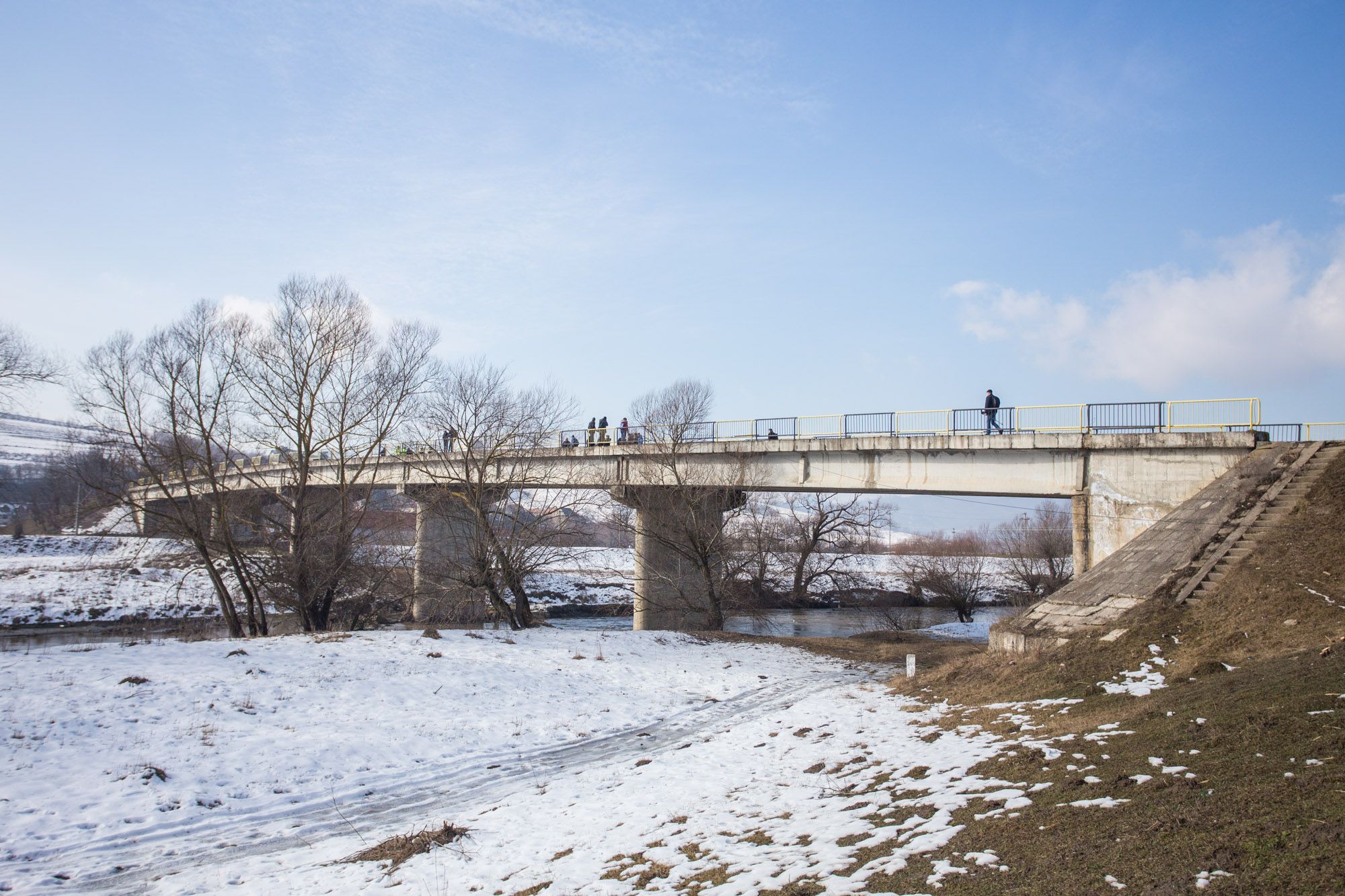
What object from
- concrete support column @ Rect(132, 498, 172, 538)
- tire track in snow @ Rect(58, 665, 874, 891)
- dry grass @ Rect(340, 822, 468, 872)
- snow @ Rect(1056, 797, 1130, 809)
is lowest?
tire track in snow @ Rect(58, 665, 874, 891)

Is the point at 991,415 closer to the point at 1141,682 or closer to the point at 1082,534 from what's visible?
the point at 1082,534

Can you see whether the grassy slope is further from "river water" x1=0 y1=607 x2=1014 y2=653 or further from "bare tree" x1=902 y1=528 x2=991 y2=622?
"bare tree" x1=902 y1=528 x2=991 y2=622

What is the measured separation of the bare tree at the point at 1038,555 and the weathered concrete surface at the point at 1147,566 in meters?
17.1

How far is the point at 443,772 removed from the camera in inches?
442

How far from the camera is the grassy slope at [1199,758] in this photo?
4.88 metres

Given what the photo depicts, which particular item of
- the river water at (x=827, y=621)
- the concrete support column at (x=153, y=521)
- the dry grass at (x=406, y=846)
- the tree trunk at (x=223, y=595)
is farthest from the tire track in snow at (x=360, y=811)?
the river water at (x=827, y=621)

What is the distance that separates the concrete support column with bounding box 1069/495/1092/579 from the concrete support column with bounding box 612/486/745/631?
35.4 feet

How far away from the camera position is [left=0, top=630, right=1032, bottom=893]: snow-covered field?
24.6ft

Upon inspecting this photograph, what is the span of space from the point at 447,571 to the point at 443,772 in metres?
15.6

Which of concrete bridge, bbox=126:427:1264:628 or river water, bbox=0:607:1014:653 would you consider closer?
concrete bridge, bbox=126:427:1264:628

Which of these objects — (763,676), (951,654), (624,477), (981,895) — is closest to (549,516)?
(624,477)

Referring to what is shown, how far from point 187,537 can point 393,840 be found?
1849 cm

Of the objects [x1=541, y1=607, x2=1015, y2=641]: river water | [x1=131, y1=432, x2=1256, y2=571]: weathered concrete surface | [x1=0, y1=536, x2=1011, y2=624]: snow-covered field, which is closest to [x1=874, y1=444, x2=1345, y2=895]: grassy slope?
[x1=131, y1=432, x2=1256, y2=571]: weathered concrete surface

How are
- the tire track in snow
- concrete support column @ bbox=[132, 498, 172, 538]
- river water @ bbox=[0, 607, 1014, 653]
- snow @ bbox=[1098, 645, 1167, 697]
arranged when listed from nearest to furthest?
the tire track in snow
snow @ bbox=[1098, 645, 1167, 697]
concrete support column @ bbox=[132, 498, 172, 538]
river water @ bbox=[0, 607, 1014, 653]
